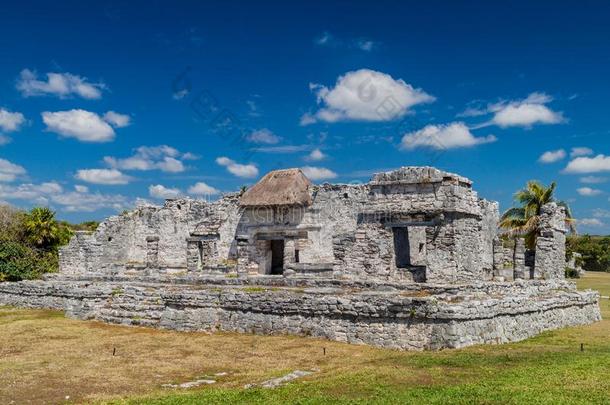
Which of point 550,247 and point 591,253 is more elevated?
point 550,247

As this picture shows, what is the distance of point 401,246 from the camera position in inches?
675

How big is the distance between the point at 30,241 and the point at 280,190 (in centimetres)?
1100

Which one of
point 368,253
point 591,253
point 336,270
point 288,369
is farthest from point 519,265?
point 591,253

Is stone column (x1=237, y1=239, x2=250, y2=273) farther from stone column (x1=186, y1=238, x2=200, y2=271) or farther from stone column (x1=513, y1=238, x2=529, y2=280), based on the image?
stone column (x1=513, y1=238, x2=529, y2=280)

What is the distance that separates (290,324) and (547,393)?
19.5 ft

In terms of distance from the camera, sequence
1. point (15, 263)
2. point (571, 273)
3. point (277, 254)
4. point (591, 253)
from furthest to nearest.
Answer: point (591, 253) → point (571, 273) → point (277, 254) → point (15, 263)

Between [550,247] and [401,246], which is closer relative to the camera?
[550,247]

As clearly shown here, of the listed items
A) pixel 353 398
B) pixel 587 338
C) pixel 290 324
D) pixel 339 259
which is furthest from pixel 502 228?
Result: pixel 353 398

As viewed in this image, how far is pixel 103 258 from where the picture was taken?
84.0 feet

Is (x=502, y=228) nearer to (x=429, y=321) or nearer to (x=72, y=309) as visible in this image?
(x=429, y=321)

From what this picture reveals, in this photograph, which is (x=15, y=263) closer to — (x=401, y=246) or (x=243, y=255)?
(x=243, y=255)

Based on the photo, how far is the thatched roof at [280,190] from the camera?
25.0 m

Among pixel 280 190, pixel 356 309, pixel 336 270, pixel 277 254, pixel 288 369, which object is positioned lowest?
pixel 288 369

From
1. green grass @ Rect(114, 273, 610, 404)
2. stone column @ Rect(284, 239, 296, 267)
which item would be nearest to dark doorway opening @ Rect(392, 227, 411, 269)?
stone column @ Rect(284, 239, 296, 267)
